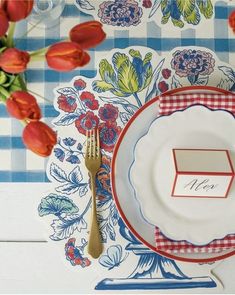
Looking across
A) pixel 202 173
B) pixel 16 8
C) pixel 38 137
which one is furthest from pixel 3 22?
pixel 202 173

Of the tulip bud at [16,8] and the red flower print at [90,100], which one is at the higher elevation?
the tulip bud at [16,8]

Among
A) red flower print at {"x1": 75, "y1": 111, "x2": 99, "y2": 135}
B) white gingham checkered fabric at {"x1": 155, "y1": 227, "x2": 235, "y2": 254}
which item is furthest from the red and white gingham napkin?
red flower print at {"x1": 75, "y1": 111, "x2": 99, "y2": 135}

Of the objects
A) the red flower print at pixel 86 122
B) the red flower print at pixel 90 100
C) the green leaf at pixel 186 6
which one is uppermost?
the green leaf at pixel 186 6

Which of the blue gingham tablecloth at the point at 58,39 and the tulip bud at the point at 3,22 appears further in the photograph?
the blue gingham tablecloth at the point at 58,39

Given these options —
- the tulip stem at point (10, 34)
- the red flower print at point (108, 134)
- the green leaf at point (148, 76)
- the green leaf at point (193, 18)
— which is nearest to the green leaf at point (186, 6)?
the green leaf at point (193, 18)

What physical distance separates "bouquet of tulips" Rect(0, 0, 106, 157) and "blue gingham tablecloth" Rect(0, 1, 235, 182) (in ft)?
0.63

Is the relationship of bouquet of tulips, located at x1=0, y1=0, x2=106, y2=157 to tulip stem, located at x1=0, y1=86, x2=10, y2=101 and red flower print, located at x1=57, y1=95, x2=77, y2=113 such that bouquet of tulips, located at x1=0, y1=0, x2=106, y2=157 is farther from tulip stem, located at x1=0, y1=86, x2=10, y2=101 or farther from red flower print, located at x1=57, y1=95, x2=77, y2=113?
red flower print, located at x1=57, y1=95, x2=77, y2=113

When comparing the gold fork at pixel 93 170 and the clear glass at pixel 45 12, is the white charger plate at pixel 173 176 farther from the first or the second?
the clear glass at pixel 45 12

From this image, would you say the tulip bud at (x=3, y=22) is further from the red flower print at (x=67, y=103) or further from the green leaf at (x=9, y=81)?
the red flower print at (x=67, y=103)

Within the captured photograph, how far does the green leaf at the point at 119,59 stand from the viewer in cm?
81

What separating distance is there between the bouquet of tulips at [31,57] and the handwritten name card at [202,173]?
24cm

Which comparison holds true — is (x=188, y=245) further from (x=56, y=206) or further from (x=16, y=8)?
(x=16, y=8)

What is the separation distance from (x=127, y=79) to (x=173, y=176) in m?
0.18

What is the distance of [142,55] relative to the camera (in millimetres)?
812
